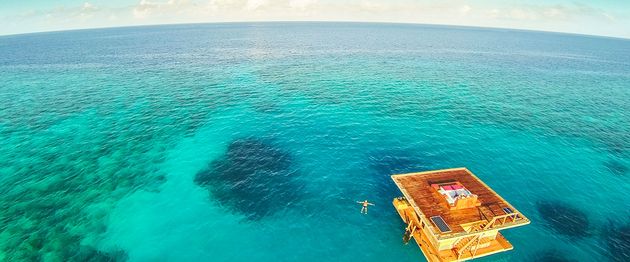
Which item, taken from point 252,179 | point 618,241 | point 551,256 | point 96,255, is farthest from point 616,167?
point 96,255

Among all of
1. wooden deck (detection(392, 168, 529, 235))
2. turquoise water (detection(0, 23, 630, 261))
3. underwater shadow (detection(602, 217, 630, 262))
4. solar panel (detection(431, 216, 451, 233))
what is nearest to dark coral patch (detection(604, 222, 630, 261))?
underwater shadow (detection(602, 217, 630, 262))

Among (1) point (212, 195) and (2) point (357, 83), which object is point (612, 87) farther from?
(1) point (212, 195)

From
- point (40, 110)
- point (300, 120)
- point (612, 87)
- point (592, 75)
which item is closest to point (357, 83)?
point (300, 120)

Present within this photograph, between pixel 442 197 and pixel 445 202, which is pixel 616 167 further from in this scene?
pixel 445 202

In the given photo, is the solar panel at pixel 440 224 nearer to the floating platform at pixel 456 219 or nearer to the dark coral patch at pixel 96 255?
the floating platform at pixel 456 219

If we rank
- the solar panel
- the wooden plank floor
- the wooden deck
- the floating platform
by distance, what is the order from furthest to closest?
the wooden plank floor → the wooden deck → the floating platform → the solar panel

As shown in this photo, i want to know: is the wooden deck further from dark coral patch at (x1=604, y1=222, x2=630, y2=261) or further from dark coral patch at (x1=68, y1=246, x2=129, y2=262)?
dark coral patch at (x1=68, y1=246, x2=129, y2=262)


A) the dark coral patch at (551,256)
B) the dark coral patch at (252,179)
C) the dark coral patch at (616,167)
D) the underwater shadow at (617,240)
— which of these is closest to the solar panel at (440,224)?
the dark coral patch at (551,256)
